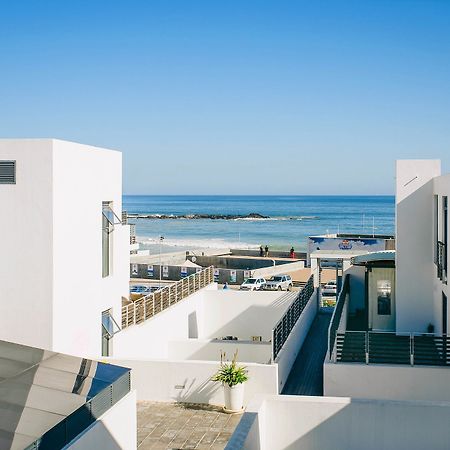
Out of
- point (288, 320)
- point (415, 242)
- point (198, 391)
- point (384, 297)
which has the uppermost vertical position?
point (415, 242)

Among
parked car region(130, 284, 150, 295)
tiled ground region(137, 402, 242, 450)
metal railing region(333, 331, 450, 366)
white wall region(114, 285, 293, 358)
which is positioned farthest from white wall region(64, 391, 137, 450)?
parked car region(130, 284, 150, 295)

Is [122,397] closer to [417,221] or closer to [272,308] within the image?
[417,221]

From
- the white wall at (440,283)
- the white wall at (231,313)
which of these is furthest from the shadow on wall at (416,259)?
the white wall at (231,313)

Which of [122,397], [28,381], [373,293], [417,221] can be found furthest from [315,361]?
[28,381]

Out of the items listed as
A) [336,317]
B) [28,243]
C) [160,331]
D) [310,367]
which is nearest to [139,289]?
[160,331]

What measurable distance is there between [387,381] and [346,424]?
3315 mm

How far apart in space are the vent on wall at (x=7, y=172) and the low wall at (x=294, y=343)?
6.87 metres

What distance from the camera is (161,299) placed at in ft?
68.4

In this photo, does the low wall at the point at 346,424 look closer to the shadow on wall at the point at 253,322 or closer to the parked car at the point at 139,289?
the shadow on wall at the point at 253,322

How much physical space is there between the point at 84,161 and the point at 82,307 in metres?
3.27

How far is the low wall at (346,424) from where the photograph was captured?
1047cm

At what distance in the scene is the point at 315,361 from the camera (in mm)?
17906

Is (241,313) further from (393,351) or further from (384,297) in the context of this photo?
(393,351)

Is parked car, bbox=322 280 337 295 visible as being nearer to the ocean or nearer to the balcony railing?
the balcony railing
